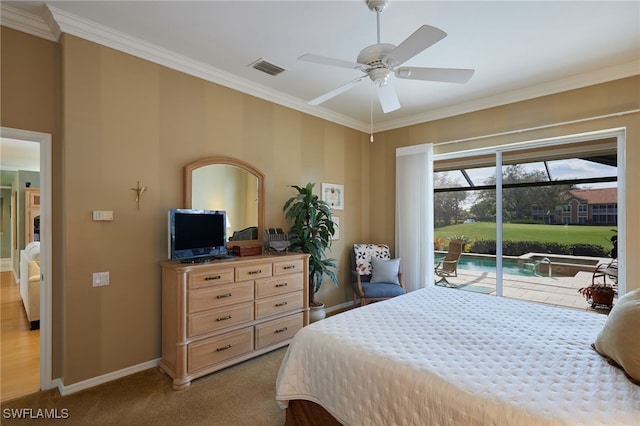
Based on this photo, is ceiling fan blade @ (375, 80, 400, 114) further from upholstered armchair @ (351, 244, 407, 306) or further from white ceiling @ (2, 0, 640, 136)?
upholstered armchair @ (351, 244, 407, 306)

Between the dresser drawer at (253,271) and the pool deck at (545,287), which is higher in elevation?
the dresser drawer at (253,271)

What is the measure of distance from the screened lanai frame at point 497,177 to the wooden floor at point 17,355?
4321 mm

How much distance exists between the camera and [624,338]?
1.49m

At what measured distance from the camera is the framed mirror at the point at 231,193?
316cm

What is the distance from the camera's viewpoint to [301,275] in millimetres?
3547

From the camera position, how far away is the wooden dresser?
8.59 ft

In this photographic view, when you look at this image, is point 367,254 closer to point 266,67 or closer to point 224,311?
point 224,311

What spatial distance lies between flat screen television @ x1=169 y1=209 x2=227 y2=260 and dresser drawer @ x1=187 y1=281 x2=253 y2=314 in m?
0.38

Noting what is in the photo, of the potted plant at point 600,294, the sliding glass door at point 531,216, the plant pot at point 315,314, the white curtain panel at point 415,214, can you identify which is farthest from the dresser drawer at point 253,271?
the potted plant at point 600,294

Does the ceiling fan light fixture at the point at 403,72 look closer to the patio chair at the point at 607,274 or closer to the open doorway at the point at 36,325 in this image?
the open doorway at the point at 36,325

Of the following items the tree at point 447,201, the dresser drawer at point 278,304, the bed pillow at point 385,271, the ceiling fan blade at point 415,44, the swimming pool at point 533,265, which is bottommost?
the dresser drawer at point 278,304

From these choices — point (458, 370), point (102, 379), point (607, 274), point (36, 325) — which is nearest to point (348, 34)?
point (458, 370)

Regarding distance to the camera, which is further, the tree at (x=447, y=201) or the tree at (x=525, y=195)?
the tree at (x=447, y=201)

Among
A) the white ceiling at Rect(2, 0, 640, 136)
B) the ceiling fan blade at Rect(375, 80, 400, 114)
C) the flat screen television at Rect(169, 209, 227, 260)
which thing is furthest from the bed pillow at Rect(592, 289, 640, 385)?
the flat screen television at Rect(169, 209, 227, 260)
